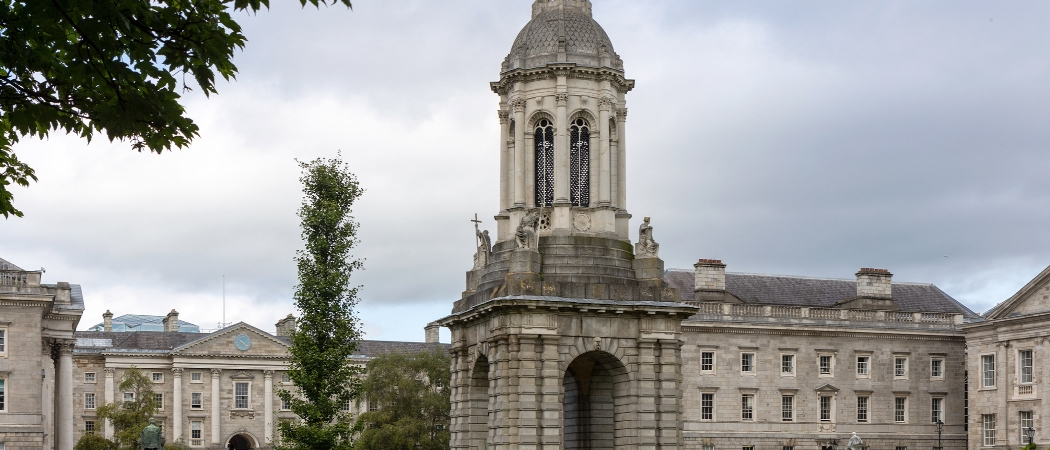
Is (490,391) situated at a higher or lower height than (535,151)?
lower

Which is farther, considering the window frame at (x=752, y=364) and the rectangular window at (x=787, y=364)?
→ the rectangular window at (x=787, y=364)

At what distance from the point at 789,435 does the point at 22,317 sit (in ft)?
116

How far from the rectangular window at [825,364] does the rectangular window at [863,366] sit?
1.51 metres

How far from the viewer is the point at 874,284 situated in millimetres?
70062

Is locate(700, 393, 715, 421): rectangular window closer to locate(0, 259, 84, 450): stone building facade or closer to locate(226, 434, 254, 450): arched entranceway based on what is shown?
locate(0, 259, 84, 450): stone building facade

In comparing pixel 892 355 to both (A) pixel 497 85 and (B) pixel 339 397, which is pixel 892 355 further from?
(A) pixel 497 85

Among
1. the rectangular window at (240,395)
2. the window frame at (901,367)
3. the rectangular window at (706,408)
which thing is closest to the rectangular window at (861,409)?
the window frame at (901,367)

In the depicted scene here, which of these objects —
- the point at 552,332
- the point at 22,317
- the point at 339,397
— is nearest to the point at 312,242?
the point at 339,397

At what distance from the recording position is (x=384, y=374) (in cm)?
7056

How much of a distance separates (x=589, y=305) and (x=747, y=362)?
34828mm

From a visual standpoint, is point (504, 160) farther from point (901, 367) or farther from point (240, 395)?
point (240, 395)

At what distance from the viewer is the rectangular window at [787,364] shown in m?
65.9

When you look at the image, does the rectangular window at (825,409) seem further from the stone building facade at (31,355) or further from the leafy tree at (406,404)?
the stone building facade at (31,355)

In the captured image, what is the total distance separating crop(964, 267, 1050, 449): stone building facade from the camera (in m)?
63.2
